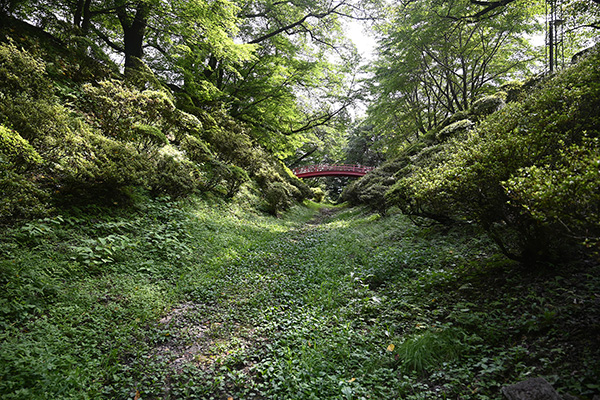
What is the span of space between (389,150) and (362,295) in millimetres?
22794

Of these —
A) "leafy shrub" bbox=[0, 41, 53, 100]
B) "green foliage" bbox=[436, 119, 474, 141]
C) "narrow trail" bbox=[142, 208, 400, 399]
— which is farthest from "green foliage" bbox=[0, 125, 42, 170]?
"green foliage" bbox=[436, 119, 474, 141]

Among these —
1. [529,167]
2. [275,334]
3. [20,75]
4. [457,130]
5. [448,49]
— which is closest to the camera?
[529,167]

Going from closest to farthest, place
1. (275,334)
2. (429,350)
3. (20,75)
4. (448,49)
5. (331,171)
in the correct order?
(429,350) → (275,334) → (20,75) → (448,49) → (331,171)

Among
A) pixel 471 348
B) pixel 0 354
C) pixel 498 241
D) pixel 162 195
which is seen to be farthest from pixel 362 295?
pixel 162 195

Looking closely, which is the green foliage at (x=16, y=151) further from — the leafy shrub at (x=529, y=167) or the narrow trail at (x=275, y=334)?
the leafy shrub at (x=529, y=167)

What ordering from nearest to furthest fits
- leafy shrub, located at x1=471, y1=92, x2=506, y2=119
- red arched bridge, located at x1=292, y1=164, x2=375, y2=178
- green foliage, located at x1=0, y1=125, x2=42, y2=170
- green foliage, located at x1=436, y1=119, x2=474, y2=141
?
green foliage, located at x1=0, y1=125, x2=42, y2=170 → green foliage, located at x1=436, y1=119, x2=474, y2=141 → leafy shrub, located at x1=471, y1=92, x2=506, y2=119 → red arched bridge, located at x1=292, y1=164, x2=375, y2=178

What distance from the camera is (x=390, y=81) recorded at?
53.3 ft

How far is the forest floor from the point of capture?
7.84ft

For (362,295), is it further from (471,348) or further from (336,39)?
(336,39)

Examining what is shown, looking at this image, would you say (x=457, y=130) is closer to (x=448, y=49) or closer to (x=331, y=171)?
(x=448, y=49)

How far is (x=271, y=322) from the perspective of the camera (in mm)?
3799

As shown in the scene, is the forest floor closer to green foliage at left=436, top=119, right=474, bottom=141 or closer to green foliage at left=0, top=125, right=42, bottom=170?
green foliage at left=0, top=125, right=42, bottom=170

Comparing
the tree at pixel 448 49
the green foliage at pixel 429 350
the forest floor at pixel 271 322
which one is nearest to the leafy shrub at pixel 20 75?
the forest floor at pixel 271 322

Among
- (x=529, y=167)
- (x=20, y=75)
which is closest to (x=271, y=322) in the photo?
(x=529, y=167)
